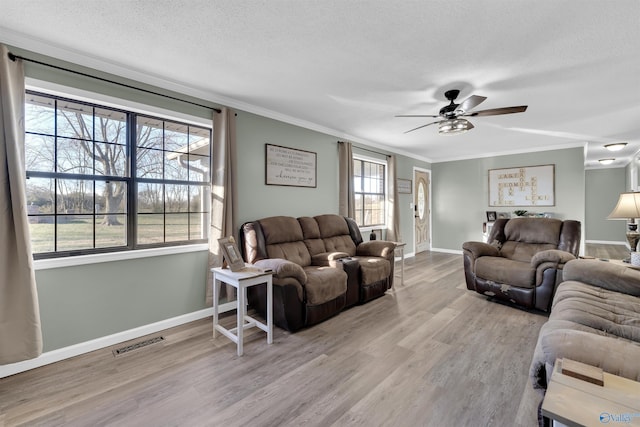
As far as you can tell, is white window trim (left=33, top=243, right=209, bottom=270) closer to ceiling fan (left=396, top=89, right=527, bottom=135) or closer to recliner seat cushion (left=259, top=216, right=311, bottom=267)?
recliner seat cushion (left=259, top=216, right=311, bottom=267)

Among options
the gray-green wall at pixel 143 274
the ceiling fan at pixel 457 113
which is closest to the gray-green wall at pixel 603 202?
the ceiling fan at pixel 457 113

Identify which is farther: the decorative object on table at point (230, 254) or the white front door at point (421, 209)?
the white front door at point (421, 209)

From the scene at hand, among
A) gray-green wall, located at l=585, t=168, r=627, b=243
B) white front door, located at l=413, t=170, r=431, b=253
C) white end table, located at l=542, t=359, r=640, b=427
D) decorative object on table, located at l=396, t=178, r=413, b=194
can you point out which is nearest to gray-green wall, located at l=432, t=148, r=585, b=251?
white front door, located at l=413, t=170, r=431, b=253

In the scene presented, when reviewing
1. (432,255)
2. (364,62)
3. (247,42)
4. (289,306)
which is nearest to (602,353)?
(289,306)

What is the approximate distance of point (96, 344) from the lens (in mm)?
2496

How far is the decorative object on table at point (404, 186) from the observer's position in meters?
6.47

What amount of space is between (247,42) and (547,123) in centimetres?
456

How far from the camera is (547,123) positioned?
4.31 m

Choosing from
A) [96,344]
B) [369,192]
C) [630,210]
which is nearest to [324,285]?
[96,344]

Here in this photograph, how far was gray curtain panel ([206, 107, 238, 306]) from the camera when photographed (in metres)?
3.20

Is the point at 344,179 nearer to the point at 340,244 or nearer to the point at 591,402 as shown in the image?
the point at 340,244

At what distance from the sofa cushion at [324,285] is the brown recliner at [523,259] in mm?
1927

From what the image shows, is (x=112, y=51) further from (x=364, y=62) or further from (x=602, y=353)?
(x=602, y=353)

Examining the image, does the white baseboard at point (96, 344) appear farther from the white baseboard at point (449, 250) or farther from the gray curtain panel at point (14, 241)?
the white baseboard at point (449, 250)
